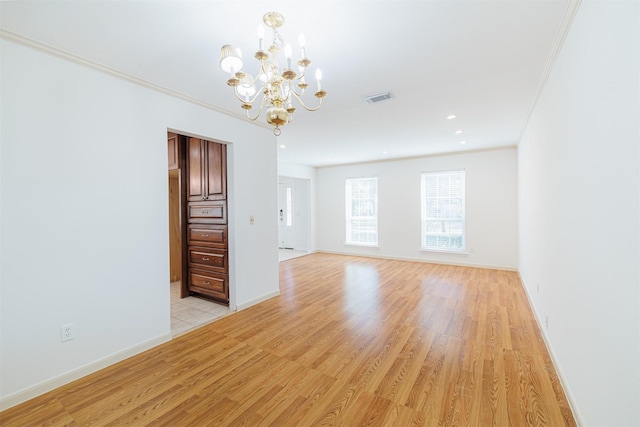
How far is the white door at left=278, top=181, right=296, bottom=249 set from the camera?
28.2ft

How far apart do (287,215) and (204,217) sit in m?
5.00

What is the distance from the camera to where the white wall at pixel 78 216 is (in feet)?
6.05

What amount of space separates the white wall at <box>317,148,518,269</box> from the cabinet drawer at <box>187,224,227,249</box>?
171 inches

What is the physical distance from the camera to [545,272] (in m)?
2.61

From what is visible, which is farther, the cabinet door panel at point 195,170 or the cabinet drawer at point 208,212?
the cabinet door panel at point 195,170

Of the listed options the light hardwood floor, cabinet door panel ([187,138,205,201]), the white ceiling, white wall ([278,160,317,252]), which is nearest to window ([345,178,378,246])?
white wall ([278,160,317,252])

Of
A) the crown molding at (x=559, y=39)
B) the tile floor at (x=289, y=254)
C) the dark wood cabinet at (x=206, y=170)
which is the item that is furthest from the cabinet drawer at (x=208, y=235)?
the crown molding at (x=559, y=39)

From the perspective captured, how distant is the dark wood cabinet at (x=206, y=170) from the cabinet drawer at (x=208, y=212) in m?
0.09

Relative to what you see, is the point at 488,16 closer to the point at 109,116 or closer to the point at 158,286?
the point at 109,116

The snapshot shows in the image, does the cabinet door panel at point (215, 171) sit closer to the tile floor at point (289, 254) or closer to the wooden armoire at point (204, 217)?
the wooden armoire at point (204, 217)

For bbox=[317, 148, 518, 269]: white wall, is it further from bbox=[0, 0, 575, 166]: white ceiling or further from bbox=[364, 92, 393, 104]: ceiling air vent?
bbox=[364, 92, 393, 104]: ceiling air vent

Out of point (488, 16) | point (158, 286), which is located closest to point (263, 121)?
point (158, 286)

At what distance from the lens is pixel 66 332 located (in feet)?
6.77

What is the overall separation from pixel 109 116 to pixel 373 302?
3.54 meters
